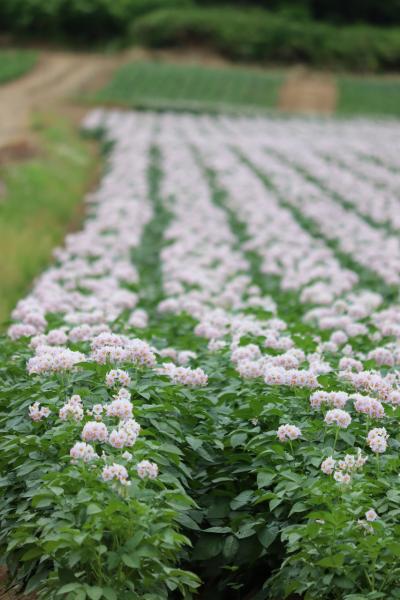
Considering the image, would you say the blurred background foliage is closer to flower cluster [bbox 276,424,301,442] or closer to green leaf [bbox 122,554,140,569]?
flower cluster [bbox 276,424,301,442]

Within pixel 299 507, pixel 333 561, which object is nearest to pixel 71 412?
pixel 299 507

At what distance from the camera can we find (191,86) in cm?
3769

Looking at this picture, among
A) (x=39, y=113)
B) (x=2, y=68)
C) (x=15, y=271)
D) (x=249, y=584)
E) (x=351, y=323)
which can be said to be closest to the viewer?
(x=249, y=584)

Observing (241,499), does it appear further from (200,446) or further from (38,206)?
(38,206)

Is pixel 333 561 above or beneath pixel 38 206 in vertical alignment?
above

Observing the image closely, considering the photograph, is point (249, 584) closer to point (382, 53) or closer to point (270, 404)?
point (270, 404)

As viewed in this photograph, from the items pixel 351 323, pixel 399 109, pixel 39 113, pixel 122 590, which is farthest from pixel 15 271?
pixel 399 109

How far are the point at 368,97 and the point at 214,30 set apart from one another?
11.6 metres

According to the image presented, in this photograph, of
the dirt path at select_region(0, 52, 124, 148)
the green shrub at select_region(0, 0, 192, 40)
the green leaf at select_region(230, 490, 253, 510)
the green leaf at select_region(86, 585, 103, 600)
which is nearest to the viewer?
the green leaf at select_region(86, 585, 103, 600)

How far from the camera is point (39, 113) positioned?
28.3 m

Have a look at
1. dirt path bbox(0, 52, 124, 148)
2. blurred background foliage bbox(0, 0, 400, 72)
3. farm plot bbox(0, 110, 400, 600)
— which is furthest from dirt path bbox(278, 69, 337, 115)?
farm plot bbox(0, 110, 400, 600)

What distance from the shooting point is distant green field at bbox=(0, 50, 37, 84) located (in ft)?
128

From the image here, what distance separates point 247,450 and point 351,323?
2.57m

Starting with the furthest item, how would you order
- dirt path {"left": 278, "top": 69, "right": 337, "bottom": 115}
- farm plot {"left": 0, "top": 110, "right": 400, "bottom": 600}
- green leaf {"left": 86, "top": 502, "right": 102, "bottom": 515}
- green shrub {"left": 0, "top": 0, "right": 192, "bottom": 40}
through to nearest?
green shrub {"left": 0, "top": 0, "right": 192, "bottom": 40} < dirt path {"left": 278, "top": 69, "right": 337, "bottom": 115} < farm plot {"left": 0, "top": 110, "right": 400, "bottom": 600} < green leaf {"left": 86, "top": 502, "right": 102, "bottom": 515}
